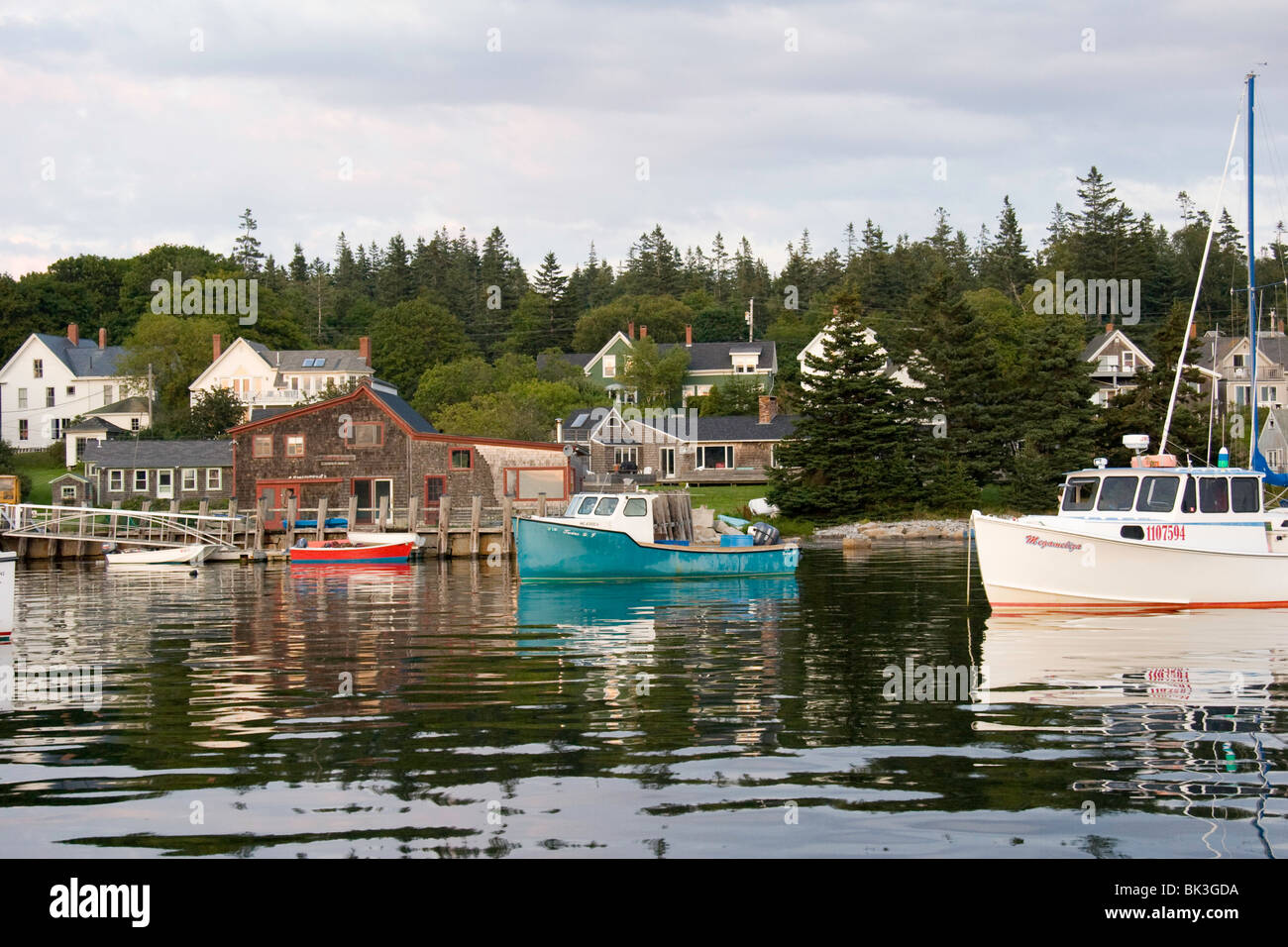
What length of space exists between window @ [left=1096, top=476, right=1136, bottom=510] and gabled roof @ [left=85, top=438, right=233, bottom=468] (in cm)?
5822

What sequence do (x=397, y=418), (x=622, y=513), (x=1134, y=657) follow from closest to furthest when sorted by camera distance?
1. (x=1134, y=657)
2. (x=622, y=513)
3. (x=397, y=418)

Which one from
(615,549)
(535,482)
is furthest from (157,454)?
(615,549)

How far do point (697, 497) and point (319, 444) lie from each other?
22.2 m

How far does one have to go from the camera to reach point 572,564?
3472 cm

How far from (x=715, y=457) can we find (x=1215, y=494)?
5733 cm

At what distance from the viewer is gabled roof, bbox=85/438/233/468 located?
71875 mm

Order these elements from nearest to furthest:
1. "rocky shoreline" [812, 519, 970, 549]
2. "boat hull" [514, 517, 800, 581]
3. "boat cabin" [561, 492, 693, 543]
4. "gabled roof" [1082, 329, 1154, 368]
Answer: "boat hull" [514, 517, 800, 581] < "boat cabin" [561, 492, 693, 543] < "rocky shoreline" [812, 519, 970, 549] < "gabled roof" [1082, 329, 1154, 368]

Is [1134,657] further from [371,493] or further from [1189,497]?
[371,493]

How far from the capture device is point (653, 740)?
13453 millimetres

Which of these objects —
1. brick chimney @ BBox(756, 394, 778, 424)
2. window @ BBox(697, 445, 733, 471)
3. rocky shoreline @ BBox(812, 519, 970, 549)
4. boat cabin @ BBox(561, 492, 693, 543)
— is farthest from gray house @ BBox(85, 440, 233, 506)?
boat cabin @ BBox(561, 492, 693, 543)

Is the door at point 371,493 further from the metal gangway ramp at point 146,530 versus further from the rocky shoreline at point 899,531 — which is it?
the rocky shoreline at point 899,531

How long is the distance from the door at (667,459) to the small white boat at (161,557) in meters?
37.2

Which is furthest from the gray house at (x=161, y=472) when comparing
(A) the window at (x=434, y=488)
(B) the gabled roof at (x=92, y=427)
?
(A) the window at (x=434, y=488)

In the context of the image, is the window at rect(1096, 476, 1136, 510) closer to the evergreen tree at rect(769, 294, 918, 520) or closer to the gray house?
the evergreen tree at rect(769, 294, 918, 520)
